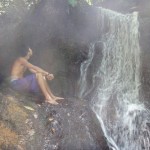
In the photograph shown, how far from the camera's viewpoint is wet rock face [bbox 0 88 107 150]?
582cm

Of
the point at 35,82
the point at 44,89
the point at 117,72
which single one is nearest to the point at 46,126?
the point at 44,89

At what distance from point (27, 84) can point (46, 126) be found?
1.91 m

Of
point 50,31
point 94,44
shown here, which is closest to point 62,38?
point 50,31

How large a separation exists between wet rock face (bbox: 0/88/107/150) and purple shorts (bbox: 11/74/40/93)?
0.56m

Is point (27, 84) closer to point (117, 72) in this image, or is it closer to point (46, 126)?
point (46, 126)

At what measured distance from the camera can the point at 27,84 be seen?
7.86 m

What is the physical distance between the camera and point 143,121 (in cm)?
965

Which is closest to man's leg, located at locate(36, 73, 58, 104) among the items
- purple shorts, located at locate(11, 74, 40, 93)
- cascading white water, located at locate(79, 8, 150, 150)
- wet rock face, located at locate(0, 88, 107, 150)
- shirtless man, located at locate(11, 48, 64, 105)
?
shirtless man, located at locate(11, 48, 64, 105)

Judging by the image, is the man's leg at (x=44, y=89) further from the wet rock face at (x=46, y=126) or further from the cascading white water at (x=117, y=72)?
the cascading white water at (x=117, y=72)

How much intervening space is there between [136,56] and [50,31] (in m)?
3.58

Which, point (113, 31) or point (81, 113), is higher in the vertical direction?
point (113, 31)

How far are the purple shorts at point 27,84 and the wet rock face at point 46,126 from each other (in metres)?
0.56

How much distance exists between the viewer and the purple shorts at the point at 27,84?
782 cm

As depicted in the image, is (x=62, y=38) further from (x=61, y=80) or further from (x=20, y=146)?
(x=20, y=146)
